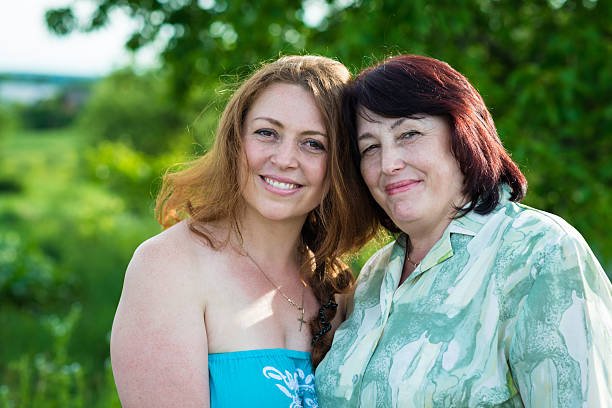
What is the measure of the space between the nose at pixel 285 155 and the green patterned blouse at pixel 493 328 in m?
0.59

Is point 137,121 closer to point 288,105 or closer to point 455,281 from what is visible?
point 288,105

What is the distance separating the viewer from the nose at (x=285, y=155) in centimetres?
291

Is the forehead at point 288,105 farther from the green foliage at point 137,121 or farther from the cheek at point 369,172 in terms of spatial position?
the green foliage at point 137,121

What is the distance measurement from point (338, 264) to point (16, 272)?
5375 mm

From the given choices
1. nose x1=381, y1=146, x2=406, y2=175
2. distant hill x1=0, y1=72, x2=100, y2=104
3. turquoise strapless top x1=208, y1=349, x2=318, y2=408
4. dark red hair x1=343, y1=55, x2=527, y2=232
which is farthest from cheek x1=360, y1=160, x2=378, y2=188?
distant hill x1=0, y1=72, x2=100, y2=104

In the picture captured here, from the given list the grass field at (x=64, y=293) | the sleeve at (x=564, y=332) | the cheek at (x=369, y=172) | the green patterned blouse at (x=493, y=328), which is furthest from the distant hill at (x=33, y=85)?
the sleeve at (x=564, y=332)

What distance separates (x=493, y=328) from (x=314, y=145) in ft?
3.31

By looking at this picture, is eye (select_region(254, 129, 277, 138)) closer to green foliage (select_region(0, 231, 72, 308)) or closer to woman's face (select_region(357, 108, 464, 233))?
woman's face (select_region(357, 108, 464, 233))

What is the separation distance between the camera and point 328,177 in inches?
119

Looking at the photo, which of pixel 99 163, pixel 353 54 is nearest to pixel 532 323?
pixel 353 54

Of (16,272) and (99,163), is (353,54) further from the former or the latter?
(99,163)

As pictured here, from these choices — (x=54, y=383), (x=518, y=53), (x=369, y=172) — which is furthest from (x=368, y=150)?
(x=518, y=53)

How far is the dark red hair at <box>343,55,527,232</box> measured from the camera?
2.66 metres

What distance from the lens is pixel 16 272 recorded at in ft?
25.7
